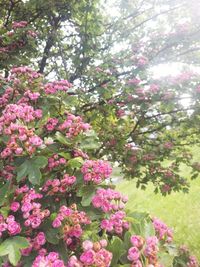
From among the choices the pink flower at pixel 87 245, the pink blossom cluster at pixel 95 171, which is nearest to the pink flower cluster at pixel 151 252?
the pink flower at pixel 87 245

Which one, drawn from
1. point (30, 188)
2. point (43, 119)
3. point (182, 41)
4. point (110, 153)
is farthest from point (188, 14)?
point (30, 188)

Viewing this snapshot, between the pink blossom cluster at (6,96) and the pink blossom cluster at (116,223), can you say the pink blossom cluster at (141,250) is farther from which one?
the pink blossom cluster at (6,96)

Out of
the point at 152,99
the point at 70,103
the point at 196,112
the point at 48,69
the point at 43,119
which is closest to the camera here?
the point at 43,119

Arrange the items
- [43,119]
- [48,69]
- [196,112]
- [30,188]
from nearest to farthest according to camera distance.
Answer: [30,188] < [43,119] < [196,112] < [48,69]

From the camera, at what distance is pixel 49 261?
2254 millimetres

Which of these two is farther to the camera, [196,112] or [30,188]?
[196,112]

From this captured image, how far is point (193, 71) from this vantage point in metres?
6.45

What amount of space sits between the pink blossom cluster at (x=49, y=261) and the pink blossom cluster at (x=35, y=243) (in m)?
0.15

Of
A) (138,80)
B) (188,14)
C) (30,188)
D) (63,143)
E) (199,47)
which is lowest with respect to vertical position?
(30,188)

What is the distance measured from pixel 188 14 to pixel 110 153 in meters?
3.02

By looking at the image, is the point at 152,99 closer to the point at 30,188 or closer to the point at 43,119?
the point at 43,119

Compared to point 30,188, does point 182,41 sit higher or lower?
higher

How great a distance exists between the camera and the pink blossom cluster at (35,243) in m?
2.47

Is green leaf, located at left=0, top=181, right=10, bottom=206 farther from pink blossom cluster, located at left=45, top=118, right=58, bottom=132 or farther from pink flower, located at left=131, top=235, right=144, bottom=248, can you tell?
pink flower, located at left=131, top=235, right=144, bottom=248
